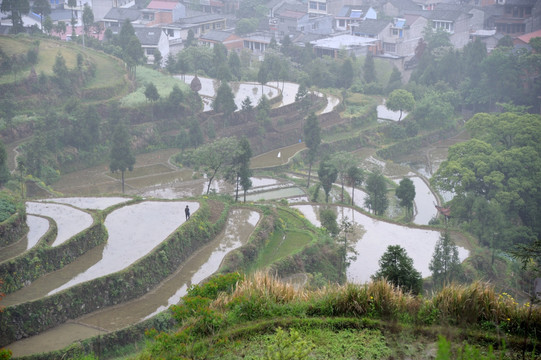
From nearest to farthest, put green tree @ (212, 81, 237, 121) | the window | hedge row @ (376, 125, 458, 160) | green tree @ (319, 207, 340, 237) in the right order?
green tree @ (319, 207, 340, 237), green tree @ (212, 81, 237, 121), hedge row @ (376, 125, 458, 160), the window

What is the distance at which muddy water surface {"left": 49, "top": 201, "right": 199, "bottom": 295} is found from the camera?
1686 centimetres

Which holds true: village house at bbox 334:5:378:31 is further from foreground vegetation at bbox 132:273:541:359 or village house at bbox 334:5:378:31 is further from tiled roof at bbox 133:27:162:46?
foreground vegetation at bbox 132:273:541:359

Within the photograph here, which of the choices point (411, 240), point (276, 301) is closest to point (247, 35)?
point (411, 240)

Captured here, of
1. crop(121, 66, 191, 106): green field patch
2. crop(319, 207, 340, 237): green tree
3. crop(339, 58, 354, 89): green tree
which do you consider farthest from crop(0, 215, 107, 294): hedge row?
crop(339, 58, 354, 89): green tree

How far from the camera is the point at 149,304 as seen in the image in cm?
1617

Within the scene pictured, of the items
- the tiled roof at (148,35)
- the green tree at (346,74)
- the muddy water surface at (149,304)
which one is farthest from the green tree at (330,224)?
the tiled roof at (148,35)

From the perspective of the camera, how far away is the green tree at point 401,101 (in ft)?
136

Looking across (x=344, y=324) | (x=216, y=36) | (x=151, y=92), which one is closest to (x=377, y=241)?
(x=344, y=324)

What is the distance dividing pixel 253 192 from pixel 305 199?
105 inches

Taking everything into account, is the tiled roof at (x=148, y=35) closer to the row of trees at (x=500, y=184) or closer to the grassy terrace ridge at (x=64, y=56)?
the grassy terrace ridge at (x=64, y=56)

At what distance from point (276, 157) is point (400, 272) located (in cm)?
2376

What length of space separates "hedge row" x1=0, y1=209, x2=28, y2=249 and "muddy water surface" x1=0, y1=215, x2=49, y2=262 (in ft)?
0.49

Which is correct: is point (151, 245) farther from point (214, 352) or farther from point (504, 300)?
point (504, 300)

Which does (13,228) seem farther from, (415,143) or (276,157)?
(415,143)
